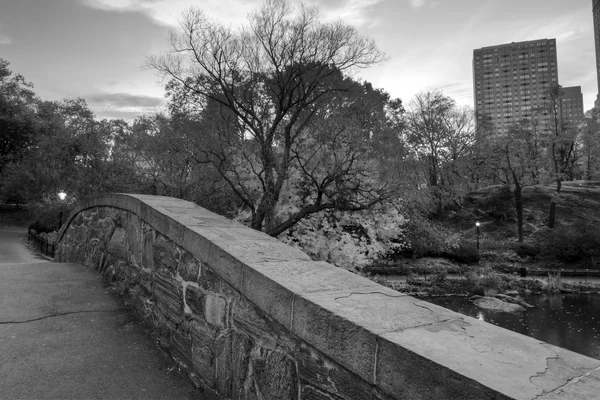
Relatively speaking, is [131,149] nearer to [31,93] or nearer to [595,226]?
[31,93]

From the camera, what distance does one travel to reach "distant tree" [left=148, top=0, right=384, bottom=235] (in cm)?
1145

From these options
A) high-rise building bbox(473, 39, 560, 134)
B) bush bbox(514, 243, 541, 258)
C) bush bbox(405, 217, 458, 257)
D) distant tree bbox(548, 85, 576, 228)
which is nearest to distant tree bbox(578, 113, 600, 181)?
distant tree bbox(548, 85, 576, 228)

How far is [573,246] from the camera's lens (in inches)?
1102

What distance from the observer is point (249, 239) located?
3457 mm

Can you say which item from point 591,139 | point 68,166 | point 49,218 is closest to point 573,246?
point 591,139

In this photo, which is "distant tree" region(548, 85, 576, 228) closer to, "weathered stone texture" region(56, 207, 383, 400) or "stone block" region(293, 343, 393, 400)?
"weathered stone texture" region(56, 207, 383, 400)

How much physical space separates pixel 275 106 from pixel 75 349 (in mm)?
11166

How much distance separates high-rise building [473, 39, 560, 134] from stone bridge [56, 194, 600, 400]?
160199mm

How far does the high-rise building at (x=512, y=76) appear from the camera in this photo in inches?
5846

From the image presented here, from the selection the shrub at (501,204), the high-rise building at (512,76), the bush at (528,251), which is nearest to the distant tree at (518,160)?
the shrub at (501,204)

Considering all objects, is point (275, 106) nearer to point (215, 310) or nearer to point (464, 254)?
point (215, 310)

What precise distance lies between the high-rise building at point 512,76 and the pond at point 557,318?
140615mm

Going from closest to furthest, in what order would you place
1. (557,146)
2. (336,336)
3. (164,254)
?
1. (336,336)
2. (164,254)
3. (557,146)

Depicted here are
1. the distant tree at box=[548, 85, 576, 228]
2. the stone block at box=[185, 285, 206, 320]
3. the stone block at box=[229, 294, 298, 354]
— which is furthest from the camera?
the distant tree at box=[548, 85, 576, 228]
